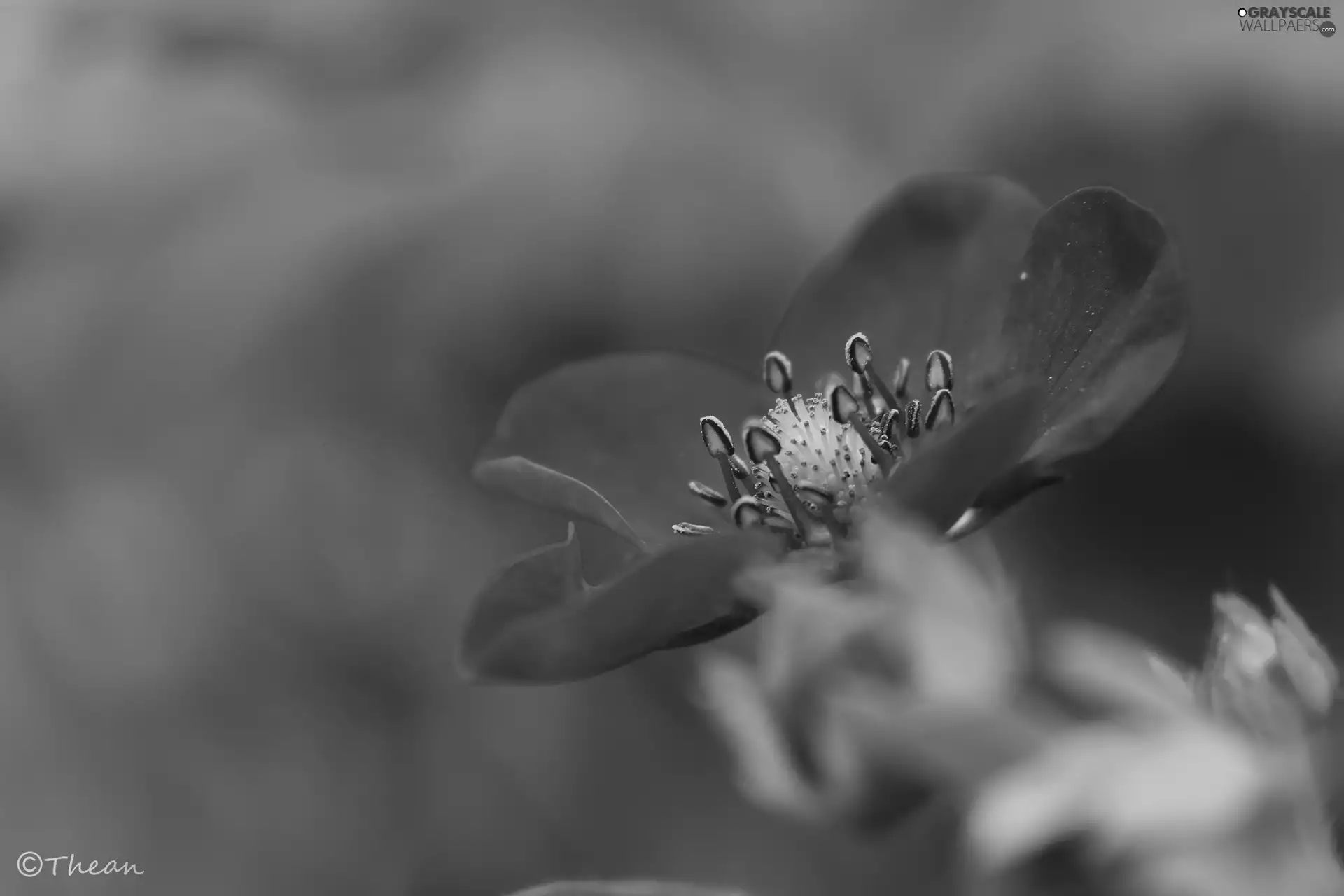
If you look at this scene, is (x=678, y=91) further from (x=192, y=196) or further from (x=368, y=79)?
(x=192, y=196)

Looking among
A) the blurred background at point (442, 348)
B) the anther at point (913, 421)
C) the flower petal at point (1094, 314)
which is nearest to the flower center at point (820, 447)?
the anther at point (913, 421)

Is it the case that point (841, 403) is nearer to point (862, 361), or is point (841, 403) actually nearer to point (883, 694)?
→ point (862, 361)

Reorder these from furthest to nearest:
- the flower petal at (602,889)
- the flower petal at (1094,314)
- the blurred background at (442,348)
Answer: the blurred background at (442,348)
the flower petal at (1094,314)
the flower petal at (602,889)

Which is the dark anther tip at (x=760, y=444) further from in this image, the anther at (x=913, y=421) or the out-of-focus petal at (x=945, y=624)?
the out-of-focus petal at (x=945, y=624)

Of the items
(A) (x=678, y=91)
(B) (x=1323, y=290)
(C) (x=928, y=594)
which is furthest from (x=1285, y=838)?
(A) (x=678, y=91)
